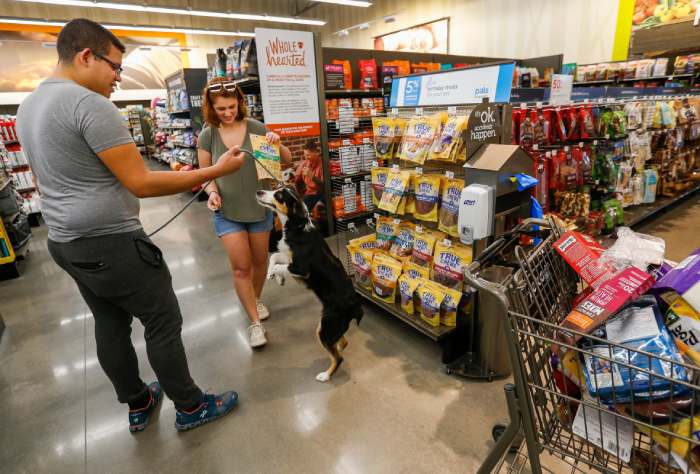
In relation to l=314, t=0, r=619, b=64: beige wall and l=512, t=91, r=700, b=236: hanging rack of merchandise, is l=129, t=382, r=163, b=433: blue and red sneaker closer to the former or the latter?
l=512, t=91, r=700, b=236: hanging rack of merchandise

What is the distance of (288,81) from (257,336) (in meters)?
2.69

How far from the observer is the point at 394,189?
8.14 feet

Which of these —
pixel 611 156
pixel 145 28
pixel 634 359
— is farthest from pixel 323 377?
pixel 145 28

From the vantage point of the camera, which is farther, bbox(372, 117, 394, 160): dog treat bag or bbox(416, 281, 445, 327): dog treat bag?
bbox(372, 117, 394, 160): dog treat bag

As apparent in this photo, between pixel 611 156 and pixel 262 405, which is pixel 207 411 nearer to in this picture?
pixel 262 405

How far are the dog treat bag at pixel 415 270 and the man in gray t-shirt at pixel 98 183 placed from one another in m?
1.34

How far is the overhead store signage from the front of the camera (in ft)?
6.83

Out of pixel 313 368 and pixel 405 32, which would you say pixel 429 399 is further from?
pixel 405 32

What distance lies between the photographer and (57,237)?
1.47 m

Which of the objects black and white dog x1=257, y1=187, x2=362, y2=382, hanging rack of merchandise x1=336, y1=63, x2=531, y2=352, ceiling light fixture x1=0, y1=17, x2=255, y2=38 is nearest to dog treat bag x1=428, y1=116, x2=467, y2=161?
hanging rack of merchandise x1=336, y1=63, x2=531, y2=352

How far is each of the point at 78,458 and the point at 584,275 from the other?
2.35m

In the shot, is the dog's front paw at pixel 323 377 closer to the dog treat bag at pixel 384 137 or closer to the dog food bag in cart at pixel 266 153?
the dog food bag in cart at pixel 266 153

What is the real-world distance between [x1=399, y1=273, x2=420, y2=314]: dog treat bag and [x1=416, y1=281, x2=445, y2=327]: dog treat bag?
0.05 meters

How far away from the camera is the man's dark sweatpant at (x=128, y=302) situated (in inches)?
58.2
